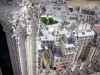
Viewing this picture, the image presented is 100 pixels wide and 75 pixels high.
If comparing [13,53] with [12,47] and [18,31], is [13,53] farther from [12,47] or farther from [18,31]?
[18,31]

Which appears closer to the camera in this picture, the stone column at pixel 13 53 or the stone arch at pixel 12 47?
the stone arch at pixel 12 47

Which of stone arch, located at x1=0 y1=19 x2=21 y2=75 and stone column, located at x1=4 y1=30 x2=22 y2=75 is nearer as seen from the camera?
stone arch, located at x1=0 y1=19 x2=21 y2=75

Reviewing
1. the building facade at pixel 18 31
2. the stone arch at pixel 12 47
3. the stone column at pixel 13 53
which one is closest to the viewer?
the building facade at pixel 18 31

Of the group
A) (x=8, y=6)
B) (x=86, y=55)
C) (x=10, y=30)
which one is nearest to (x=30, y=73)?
(x=10, y=30)

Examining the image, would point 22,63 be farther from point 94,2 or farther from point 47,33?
point 94,2

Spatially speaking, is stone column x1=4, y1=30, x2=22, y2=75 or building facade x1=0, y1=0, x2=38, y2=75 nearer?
building facade x1=0, y1=0, x2=38, y2=75

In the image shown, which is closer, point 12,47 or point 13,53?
point 12,47

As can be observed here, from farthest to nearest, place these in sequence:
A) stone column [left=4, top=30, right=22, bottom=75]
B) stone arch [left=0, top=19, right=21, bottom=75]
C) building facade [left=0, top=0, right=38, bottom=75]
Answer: stone column [left=4, top=30, right=22, bottom=75] → stone arch [left=0, top=19, right=21, bottom=75] → building facade [left=0, top=0, right=38, bottom=75]

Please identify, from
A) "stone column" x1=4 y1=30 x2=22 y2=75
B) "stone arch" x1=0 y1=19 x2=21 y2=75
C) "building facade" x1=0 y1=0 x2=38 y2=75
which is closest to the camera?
"building facade" x1=0 y1=0 x2=38 y2=75

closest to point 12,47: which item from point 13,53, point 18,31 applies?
point 13,53
